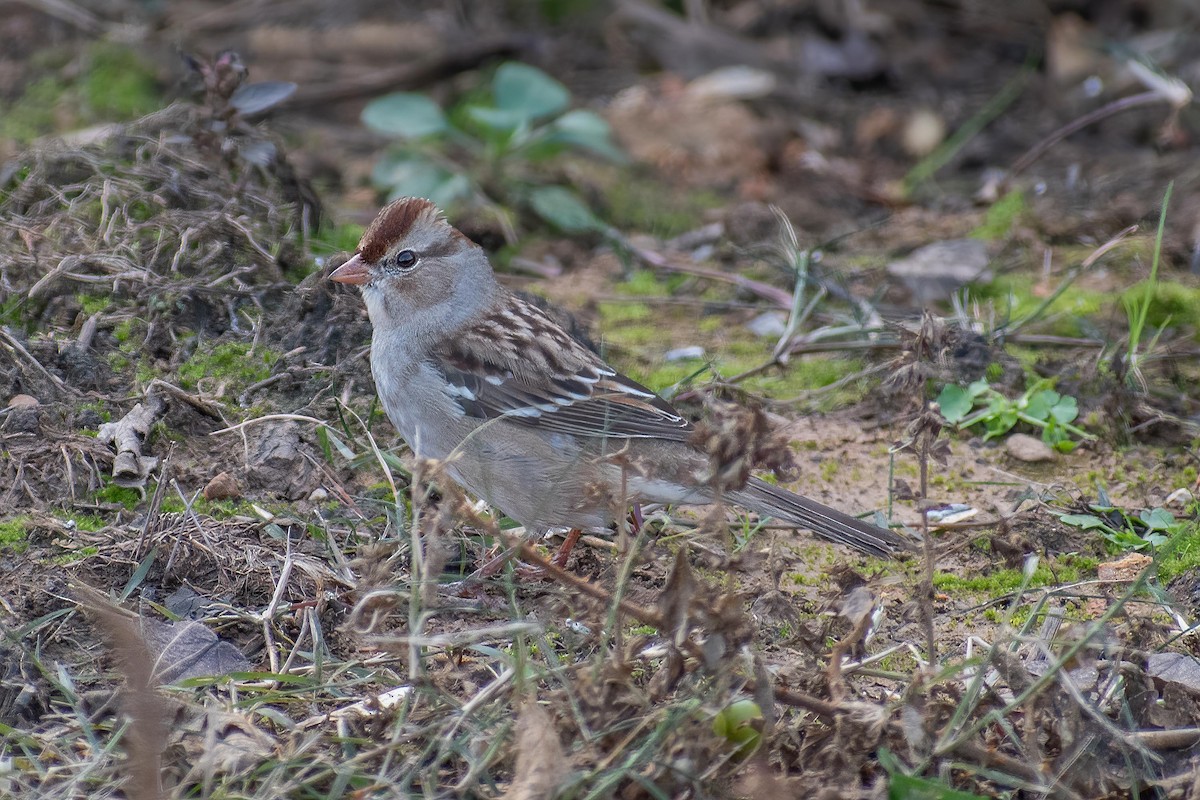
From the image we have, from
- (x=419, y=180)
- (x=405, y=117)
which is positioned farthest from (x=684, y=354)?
(x=405, y=117)

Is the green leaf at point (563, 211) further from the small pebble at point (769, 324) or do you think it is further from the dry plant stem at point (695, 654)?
the dry plant stem at point (695, 654)

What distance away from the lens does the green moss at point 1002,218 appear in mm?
6551

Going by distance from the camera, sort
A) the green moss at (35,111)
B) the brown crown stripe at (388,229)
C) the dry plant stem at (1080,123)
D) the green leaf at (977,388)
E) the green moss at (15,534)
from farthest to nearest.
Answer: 1. the green moss at (35,111)
2. the dry plant stem at (1080,123)
3. the green leaf at (977,388)
4. the brown crown stripe at (388,229)
5. the green moss at (15,534)

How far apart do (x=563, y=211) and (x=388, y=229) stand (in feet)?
7.53

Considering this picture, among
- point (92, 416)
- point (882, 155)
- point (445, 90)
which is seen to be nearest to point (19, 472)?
point (92, 416)

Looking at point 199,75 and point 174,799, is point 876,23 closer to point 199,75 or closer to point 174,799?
point 199,75

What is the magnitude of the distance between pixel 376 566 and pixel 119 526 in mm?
1470

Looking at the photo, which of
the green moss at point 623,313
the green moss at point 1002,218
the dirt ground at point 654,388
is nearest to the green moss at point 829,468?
the dirt ground at point 654,388

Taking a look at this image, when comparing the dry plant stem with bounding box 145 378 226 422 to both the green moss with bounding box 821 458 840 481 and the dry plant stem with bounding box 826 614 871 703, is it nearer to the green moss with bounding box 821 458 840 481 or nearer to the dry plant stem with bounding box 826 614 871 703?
the green moss with bounding box 821 458 840 481

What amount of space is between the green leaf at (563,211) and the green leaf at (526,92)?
401mm

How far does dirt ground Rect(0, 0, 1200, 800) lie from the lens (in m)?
2.82

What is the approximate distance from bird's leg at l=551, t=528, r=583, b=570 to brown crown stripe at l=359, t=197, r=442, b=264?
3.86 feet

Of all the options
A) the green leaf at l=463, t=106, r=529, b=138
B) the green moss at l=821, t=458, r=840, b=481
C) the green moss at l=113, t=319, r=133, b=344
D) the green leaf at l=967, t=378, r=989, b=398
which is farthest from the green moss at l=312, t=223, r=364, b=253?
the green leaf at l=967, t=378, r=989, b=398

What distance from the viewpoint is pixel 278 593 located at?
3.50m
